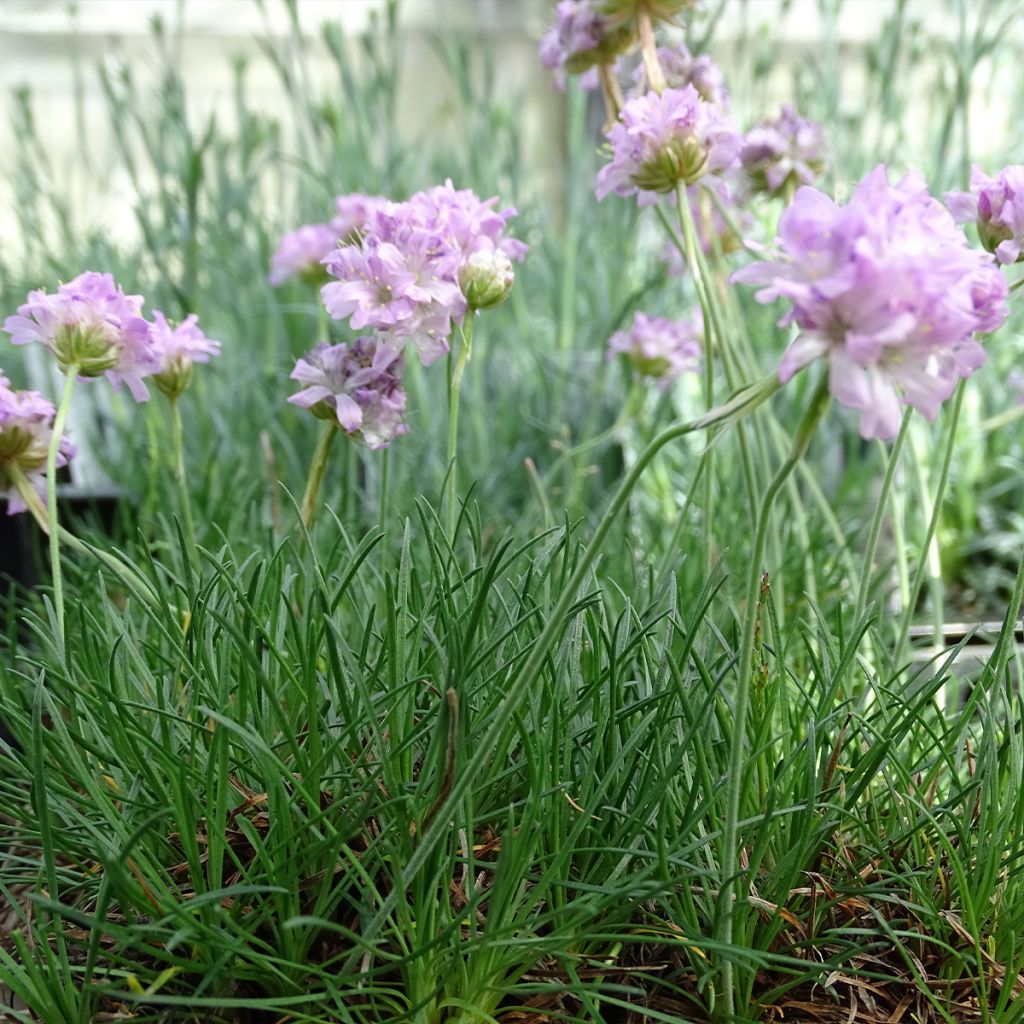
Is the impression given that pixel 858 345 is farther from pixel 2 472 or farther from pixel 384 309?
pixel 2 472

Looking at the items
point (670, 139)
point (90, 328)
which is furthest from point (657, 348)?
point (90, 328)

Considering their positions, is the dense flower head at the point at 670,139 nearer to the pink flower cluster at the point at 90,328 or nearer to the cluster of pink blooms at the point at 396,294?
the cluster of pink blooms at the point at 396,294

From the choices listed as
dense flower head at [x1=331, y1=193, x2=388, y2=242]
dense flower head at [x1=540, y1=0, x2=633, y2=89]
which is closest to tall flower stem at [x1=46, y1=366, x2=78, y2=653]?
dense flower head at [x1=540, y1=0, x2=633, y2=89]

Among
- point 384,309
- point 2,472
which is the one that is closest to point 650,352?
point 384,309

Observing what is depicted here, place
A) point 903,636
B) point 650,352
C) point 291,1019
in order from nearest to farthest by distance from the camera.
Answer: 1. point 291,1019
2. point 903,636
3. point 650,352

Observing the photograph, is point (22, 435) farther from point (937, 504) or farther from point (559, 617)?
point (937, 504)
